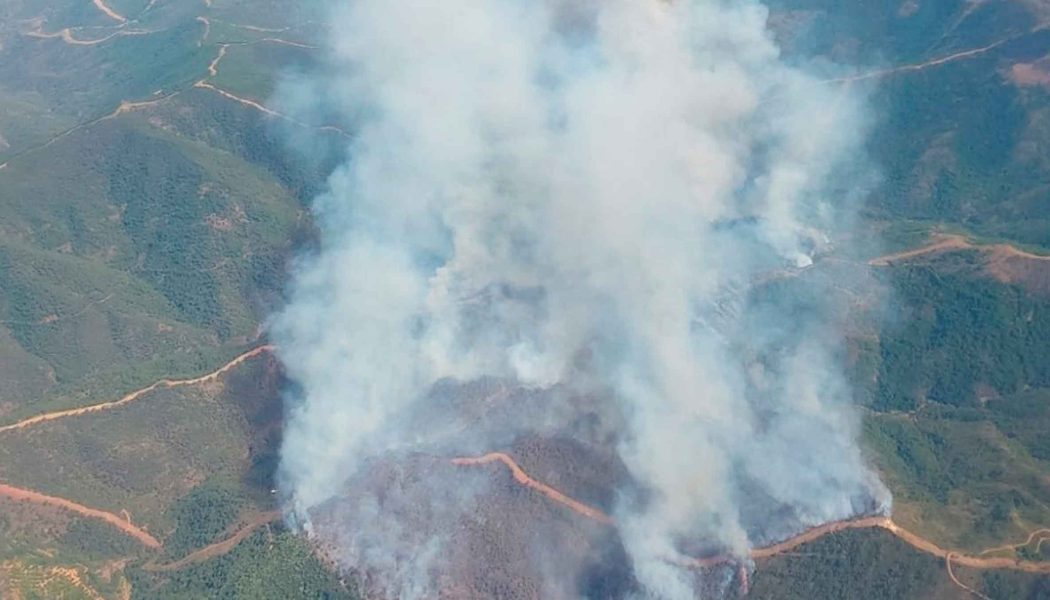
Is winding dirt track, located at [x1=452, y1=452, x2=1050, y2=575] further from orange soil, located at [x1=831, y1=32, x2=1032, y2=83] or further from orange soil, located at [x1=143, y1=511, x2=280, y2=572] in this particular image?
orange soil, located at [x1=831, y1=32, x2=1032, y2=83]

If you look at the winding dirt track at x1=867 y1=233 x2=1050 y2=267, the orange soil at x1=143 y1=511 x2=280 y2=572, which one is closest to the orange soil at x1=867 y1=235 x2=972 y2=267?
the winding dirt track at x1=867 y1=233 x2=1050 y2=267

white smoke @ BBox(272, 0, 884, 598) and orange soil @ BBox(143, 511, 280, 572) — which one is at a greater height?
white smoke @ BBox(272, 0, 884, 598)

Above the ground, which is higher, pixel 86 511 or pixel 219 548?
pixel 86 511

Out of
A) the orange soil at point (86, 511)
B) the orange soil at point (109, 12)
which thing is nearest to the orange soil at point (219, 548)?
the orange soil at point (86, 511)

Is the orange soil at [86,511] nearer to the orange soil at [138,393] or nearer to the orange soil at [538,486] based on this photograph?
the orange soil at [138,393]

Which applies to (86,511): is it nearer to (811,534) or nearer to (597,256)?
(597,256)

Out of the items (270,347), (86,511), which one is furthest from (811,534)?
(86,511)
